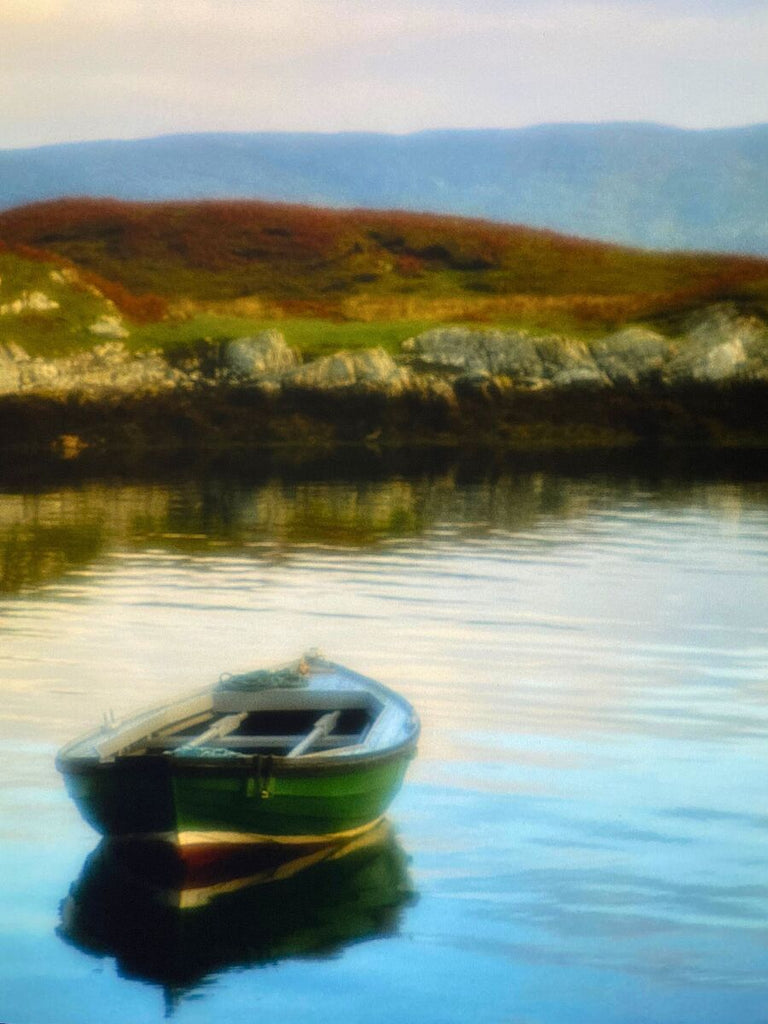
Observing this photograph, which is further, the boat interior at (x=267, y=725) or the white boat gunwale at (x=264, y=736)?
the boat interior at (x=267, y=725)

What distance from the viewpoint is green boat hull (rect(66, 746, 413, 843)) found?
11.2 meters

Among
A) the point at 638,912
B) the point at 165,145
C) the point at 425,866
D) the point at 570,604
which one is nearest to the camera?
the point at 638,912

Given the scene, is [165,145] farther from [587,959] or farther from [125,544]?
[587,959]

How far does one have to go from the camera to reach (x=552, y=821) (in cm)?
1305

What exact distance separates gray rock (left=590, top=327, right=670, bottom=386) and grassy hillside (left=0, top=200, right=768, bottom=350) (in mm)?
3818

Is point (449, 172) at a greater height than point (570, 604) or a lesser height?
greater

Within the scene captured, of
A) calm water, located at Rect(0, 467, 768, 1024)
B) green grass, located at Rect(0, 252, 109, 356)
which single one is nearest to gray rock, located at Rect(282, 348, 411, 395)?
green grass, located at Rect(0, 252, 109, 356)

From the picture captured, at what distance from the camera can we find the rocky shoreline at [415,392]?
62688mm

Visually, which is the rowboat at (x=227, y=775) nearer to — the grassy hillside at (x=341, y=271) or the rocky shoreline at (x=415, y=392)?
the rocky shoreline at (x=415, y=392)

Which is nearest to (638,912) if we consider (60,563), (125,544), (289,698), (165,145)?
(289,698)

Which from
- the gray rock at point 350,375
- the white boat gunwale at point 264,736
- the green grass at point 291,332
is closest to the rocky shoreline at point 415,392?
the gray rock at point 350,375

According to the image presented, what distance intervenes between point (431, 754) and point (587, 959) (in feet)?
16.3

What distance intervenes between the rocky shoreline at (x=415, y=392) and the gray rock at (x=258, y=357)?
7cm

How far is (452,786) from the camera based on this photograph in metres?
14.1
